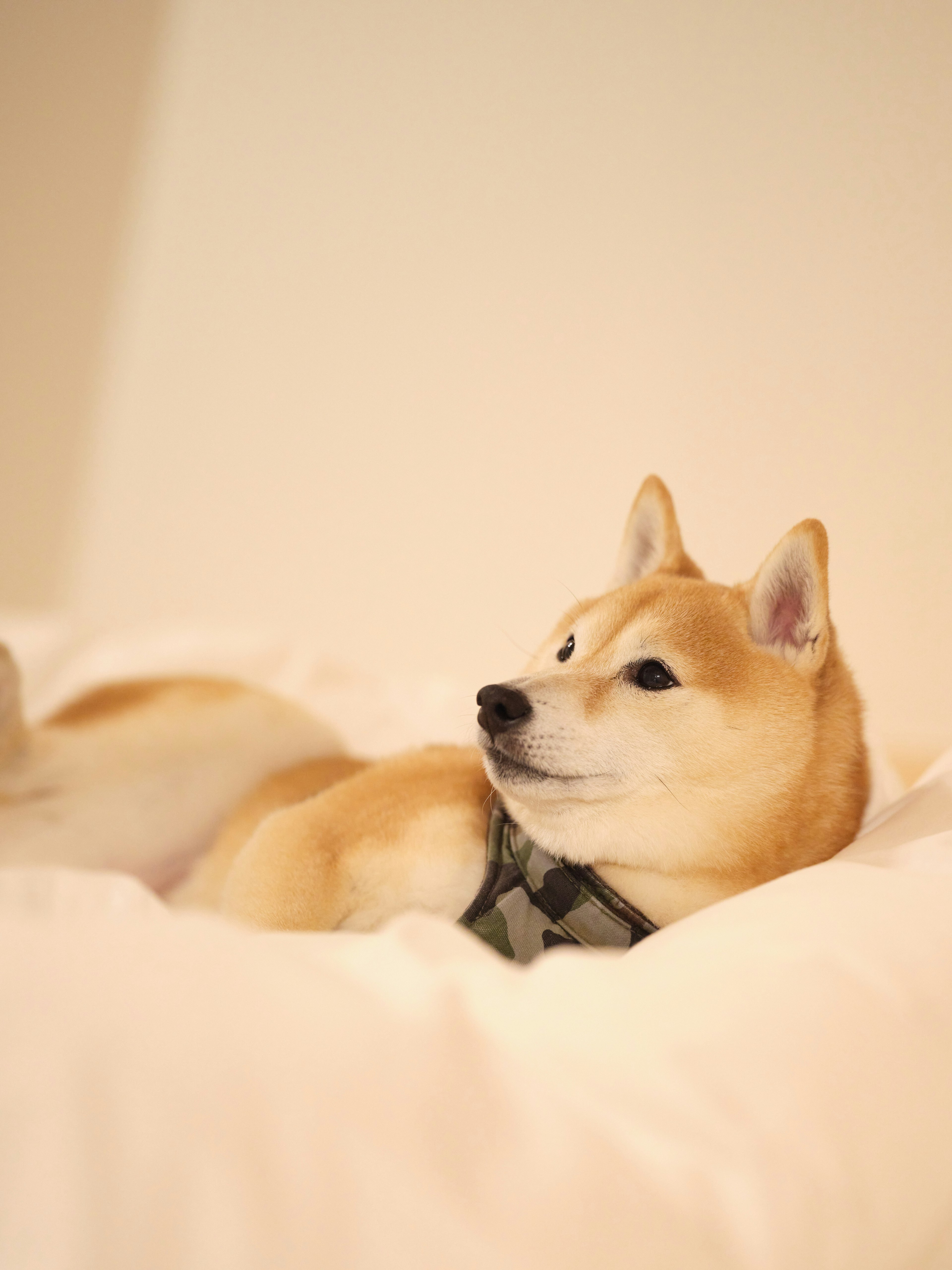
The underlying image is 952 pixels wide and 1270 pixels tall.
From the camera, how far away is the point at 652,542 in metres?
1.49

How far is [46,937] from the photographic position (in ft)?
1.88

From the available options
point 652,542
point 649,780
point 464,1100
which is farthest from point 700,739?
point 464,1100

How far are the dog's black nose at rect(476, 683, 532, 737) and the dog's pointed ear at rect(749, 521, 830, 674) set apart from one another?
375mm

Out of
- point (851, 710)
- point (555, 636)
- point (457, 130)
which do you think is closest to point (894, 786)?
point (851, 710)

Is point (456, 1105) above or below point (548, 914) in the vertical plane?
above

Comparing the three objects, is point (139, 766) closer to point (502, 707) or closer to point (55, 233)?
point (502, 707)

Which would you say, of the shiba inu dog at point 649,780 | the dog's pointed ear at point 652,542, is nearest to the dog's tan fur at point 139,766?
the shiba inu dog at point 649,780

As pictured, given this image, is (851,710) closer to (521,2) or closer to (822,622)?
(822,622)

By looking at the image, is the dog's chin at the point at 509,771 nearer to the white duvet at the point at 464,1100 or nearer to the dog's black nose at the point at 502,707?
the dog's black nose at the point at 502,707

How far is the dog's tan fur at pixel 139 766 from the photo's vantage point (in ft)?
4.79

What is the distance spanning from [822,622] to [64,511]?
337 centimetres

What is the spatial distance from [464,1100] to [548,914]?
1.92 ft

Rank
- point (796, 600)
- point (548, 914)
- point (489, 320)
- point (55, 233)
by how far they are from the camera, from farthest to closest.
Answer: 1. point (55, 233)
2. point (489, 320)
3. point (796, 600)
4. point (548, 914)

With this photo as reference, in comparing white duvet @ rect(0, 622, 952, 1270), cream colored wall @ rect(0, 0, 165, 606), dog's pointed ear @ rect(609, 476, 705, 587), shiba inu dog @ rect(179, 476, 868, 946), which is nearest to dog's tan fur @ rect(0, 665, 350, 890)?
shiba inu dog @ rect(179, 476, 868, 946)
